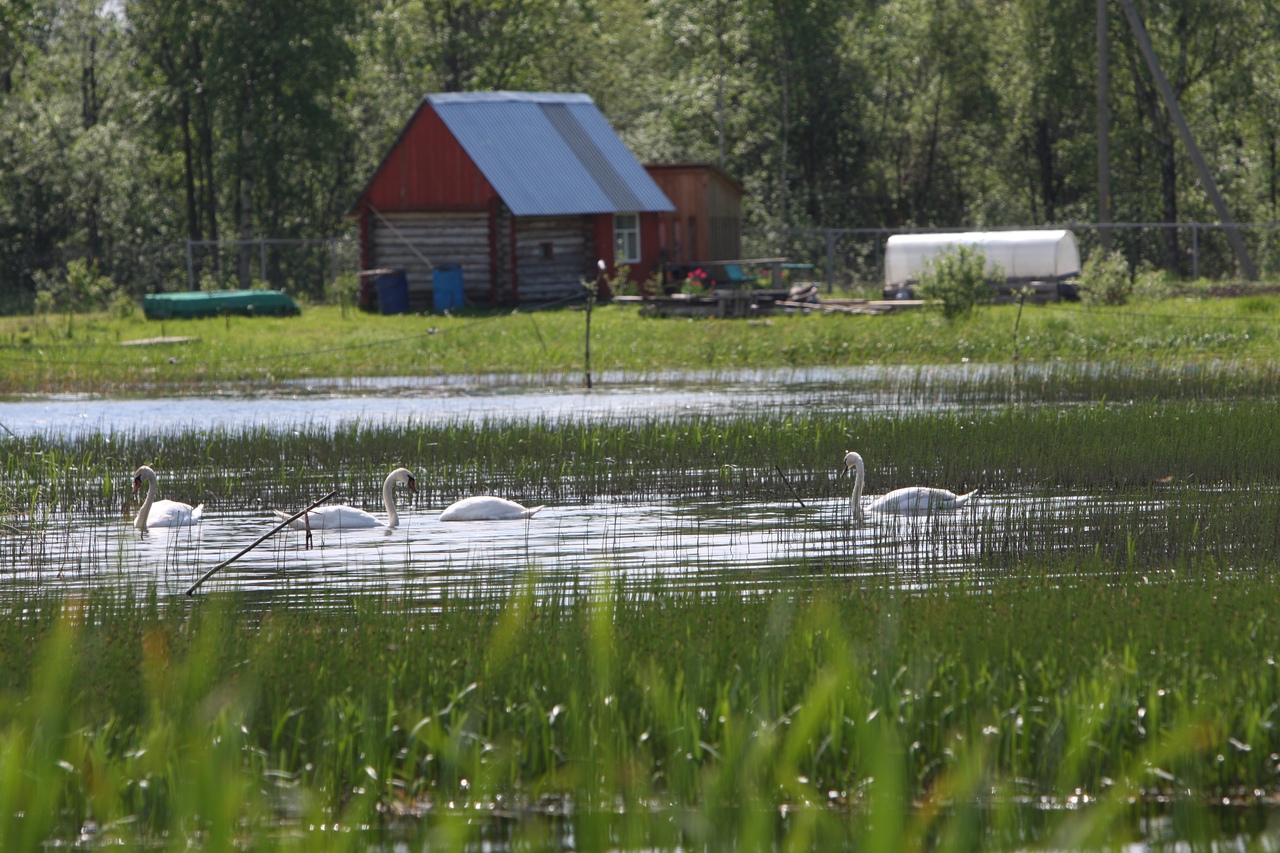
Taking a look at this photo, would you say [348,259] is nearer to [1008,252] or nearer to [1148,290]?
[1008,252]

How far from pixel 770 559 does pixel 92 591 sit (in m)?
4.76

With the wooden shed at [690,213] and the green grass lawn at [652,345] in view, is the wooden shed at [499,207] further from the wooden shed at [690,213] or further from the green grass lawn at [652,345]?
the green grass lawn at [652,345]

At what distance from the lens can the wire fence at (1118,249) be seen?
50.8m

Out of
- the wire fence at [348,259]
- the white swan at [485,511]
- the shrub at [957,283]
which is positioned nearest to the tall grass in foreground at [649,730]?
the white swan at [485,511]

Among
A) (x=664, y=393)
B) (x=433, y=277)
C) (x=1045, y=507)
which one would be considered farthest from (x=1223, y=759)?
(x=433, y=277)

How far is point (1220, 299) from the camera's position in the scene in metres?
35.7

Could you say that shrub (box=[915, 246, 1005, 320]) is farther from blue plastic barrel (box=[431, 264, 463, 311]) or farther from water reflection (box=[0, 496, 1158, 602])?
water reflection (box=[0, 496, 1158, 602])

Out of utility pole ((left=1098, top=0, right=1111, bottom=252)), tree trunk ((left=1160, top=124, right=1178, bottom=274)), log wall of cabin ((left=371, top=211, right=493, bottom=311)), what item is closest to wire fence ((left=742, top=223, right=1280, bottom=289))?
tree trunk ((left=1160, top=124, right=1178, bottom=274))

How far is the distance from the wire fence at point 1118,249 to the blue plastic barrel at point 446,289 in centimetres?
1059

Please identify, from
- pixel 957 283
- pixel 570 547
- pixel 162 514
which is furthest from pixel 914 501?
pixel 957 283

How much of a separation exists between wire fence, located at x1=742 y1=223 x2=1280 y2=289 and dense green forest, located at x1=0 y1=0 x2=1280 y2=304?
294 millimetres

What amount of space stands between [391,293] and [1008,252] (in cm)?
1487

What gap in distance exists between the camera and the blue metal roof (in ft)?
142

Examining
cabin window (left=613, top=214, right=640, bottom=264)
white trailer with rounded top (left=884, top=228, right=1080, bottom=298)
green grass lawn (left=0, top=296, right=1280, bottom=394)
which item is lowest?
green grass lawn (left=0, top=296, right=1280, bottom=394)
